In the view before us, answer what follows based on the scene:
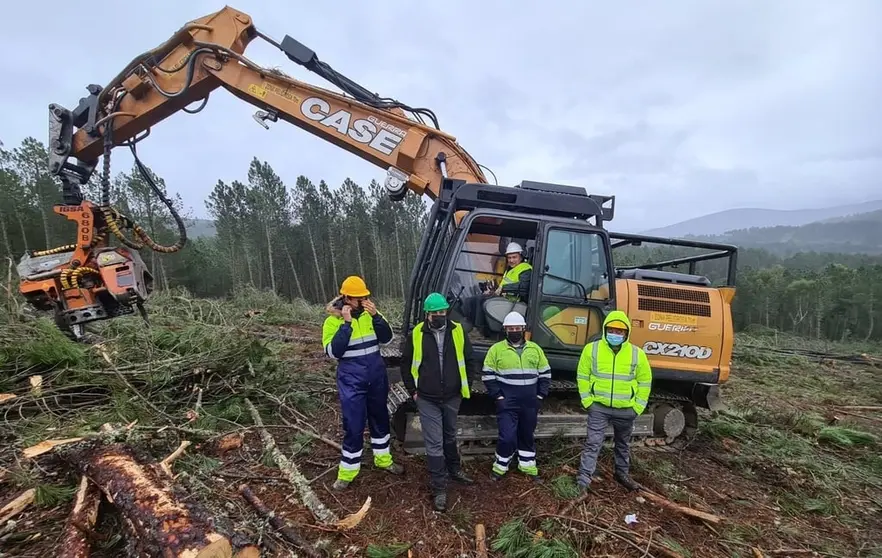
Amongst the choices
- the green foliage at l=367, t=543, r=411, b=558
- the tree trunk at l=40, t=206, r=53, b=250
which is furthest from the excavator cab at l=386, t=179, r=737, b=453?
the tree trunk at l=40, t=206, r=53, b=250

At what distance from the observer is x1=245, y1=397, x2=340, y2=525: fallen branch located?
3.44m

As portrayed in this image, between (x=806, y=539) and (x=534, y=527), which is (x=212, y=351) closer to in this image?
(x=534, y=527)

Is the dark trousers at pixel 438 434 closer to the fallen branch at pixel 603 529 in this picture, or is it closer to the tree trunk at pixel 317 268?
the fallen branch at pixel 603 529

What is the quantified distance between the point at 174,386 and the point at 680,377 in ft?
17.6

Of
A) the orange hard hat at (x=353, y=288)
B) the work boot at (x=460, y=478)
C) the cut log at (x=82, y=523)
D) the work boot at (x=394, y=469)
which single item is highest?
the orange hard hat at (x=353, y=288)

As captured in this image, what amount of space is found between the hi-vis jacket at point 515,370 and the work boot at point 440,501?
→ 900 millimetres

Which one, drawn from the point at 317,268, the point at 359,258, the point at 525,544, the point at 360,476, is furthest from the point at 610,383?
the point at 359,258

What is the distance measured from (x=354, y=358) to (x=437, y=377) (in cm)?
72

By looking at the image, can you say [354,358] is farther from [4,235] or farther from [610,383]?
[4,235]

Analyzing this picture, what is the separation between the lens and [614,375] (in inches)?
160

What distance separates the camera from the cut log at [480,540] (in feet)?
10.6

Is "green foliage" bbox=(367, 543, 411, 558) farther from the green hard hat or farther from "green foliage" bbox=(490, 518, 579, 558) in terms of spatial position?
the green hard hat

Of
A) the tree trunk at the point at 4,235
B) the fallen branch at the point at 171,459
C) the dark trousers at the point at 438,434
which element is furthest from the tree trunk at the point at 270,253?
the dark trousers at the point at 438,434

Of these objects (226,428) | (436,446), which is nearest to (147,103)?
(226,428)
